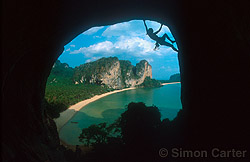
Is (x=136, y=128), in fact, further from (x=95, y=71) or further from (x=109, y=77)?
(x=95, y=71)

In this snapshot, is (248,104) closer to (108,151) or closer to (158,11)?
(158,11)

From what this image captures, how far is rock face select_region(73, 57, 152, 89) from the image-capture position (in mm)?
73562

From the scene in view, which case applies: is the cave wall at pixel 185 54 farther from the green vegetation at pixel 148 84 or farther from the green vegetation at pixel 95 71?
the green vegetation at pixel 148 84

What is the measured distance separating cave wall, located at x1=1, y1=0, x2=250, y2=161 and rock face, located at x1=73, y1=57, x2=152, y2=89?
66927 millimetres

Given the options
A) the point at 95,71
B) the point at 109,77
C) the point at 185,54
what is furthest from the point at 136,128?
the point at 95,71

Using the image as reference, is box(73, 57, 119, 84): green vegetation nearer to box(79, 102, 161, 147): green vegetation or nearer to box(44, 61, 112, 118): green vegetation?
box(44, 61, 112, 118): green vegetation

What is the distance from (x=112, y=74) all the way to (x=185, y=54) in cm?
→ 7032

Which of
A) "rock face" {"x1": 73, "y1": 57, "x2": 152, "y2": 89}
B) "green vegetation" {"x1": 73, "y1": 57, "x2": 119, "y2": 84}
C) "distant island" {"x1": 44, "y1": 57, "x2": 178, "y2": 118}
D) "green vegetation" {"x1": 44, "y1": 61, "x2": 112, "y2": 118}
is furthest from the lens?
"green vegetation" {"x1": 73, "y1": 57, "x2": 119, "y2": 84}

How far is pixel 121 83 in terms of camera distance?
7919 centimetres

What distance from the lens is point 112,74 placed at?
7506 centimetres

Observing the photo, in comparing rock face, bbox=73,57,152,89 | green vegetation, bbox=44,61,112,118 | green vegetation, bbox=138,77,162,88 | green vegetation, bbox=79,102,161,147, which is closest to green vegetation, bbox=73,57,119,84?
rock face, bbox=73,57,152,89

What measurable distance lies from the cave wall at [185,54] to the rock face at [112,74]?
220ft

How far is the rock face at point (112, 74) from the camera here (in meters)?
73.6

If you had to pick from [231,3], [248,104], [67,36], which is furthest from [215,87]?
[67,36]
